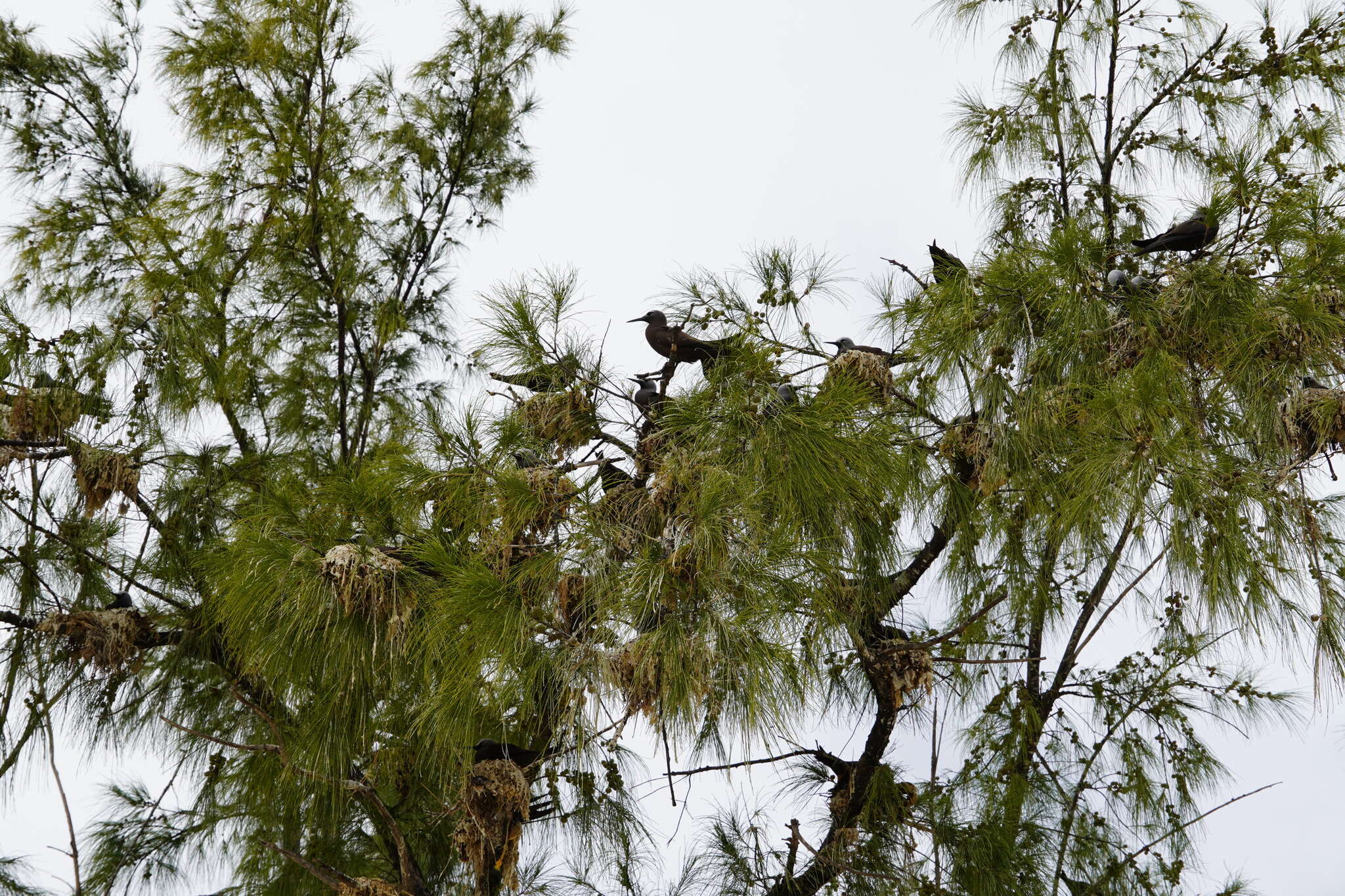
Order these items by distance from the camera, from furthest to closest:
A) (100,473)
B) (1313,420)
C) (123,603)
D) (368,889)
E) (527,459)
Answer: (123,603)
(100,473)
(368,889)
(527,459)
(1313,420)

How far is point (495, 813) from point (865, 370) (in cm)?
111

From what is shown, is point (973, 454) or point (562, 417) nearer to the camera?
point (562, 417)

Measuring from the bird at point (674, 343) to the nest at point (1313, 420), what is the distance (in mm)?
1029

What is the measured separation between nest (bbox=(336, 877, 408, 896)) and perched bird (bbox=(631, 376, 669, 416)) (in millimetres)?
1140

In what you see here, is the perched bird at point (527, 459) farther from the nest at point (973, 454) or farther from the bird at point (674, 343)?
the nest at point (973, 454)

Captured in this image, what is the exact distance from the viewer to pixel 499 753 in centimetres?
240

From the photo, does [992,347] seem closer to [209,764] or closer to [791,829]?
[791,829]

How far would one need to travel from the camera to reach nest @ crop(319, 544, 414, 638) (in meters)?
2.13

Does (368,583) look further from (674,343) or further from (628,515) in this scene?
(674,343)

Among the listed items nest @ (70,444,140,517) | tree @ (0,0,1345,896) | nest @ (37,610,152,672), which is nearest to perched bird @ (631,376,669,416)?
tree @ (0,0,1345,896)

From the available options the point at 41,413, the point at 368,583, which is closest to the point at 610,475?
the point at 368,583

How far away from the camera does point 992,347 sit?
104 inches

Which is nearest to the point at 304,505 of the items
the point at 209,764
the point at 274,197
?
the point at 209,764

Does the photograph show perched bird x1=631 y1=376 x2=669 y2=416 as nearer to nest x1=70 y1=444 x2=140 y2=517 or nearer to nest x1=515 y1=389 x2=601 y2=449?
nest x1=515 y1=389 x2=601 y2=449
